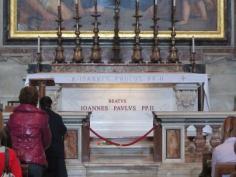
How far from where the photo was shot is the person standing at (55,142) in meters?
9.12

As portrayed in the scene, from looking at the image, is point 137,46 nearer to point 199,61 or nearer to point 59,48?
point 59,48

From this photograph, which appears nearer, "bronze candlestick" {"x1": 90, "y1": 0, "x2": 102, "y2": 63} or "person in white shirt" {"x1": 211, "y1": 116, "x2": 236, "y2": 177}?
"person in white shirt" {"x1": 211, "y1": 116, "x2": 236, "y2": 177}

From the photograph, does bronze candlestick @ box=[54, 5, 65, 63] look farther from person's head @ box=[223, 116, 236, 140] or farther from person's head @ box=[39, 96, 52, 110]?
person's head @ box=[223, 116, 236, 140]

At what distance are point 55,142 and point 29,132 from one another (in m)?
2.26

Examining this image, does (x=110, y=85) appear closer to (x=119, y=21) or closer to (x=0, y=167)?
(x=119, y=21)

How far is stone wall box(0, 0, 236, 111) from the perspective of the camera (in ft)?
55.6

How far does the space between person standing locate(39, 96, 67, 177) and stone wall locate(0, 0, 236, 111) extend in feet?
25.2

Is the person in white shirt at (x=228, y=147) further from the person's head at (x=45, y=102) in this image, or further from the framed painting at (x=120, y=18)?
the framed painting at (x=120, y=18)

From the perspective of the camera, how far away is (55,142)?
923 cm

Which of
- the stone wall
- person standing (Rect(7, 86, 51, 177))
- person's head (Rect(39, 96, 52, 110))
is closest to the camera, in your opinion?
person standing (Rect(7, 86, 51, 177))

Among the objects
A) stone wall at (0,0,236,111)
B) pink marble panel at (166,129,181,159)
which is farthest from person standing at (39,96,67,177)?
stone wall at (0,0,236,111)

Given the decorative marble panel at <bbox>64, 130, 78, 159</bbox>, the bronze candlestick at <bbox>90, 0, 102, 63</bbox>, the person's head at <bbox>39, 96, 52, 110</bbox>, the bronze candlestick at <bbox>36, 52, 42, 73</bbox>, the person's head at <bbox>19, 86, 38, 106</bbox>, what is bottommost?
the decorative marble panel at <bbox>64, 130, 78, 159</bbox>

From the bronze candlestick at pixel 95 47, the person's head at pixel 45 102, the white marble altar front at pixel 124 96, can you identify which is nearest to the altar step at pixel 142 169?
the person's head at pixel 45 102

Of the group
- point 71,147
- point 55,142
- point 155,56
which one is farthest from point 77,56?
point 55,142
